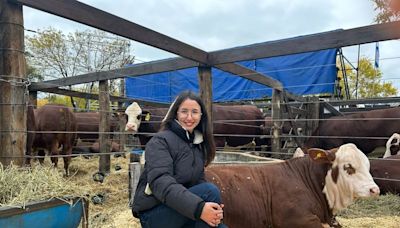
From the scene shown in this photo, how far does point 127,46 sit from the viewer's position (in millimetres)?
24578

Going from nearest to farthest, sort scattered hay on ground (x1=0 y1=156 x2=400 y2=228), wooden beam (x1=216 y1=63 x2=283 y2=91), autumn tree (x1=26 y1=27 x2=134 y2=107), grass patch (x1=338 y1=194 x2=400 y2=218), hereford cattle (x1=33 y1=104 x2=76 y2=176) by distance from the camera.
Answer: scattered hay on ground (x1=0 y1=156 x2=400 y2=228) < grass patch (x1=338 y1=194 x2=400 y2=218) < wooden beam (x1=216 y1=63 x2=283 y2=91) < hereford cattle (x1=33 y1=104 x2=76 y2=176) < autumn tree (x1=26 y1=27 x2=134 y2=107)

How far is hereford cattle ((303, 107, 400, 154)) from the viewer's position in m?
7.51

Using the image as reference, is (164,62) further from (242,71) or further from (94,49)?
(94,49)

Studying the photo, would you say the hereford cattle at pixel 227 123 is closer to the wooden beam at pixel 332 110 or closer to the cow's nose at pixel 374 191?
the wooden beam at pixel 332 110

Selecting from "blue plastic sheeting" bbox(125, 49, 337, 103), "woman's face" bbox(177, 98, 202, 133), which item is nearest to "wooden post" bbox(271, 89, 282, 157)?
"blue plastic sheeting" bbox(125, 49, 337, 103)

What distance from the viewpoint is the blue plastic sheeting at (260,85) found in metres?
10.9

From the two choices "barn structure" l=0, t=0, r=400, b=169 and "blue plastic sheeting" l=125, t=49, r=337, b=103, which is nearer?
"barn structure" l=0, t=0, r=400, b=169

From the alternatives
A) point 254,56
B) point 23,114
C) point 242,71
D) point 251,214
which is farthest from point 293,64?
point 23,114

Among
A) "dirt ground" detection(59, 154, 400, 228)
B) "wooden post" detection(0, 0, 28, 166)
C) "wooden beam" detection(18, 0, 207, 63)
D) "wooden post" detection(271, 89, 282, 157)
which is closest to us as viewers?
"wooden post" detection(0, 0, 28, 166)

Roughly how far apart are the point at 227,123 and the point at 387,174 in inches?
140

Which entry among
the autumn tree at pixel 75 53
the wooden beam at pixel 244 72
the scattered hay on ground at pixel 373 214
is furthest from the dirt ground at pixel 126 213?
the autumn tree at pixel 75 53

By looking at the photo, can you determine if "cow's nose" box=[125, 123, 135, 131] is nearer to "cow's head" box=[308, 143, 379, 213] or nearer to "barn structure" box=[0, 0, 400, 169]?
"barn structure" box=[0, 0, 400, 169]

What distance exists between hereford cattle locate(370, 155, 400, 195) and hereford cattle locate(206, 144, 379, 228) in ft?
7.31

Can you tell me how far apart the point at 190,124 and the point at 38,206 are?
109 cm
